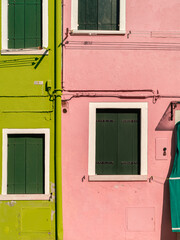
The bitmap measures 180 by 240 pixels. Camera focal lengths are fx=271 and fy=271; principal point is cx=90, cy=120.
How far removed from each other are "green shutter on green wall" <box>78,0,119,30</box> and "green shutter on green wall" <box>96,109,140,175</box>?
2.12 metres

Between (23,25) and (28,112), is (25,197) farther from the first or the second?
(23,25)

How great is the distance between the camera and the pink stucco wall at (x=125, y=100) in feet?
21.7

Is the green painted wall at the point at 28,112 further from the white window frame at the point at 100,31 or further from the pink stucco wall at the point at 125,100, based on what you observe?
the white window frame at the point at 100,31

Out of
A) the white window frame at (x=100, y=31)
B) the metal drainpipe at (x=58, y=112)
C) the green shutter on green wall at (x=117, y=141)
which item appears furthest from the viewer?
the green shutter on green wall at (x=117, y=141)

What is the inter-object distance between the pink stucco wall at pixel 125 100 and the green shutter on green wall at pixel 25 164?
628 millimetres

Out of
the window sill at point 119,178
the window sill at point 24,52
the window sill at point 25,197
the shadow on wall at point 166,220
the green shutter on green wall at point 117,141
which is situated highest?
the window sill at point 24,52

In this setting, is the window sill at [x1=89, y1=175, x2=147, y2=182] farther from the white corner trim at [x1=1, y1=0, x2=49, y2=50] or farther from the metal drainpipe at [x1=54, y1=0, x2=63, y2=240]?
the white corner trim at [x1=1, y1=0, x2=49, y2=50]

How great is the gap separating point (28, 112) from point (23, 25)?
217cm

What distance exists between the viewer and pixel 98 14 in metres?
6.77

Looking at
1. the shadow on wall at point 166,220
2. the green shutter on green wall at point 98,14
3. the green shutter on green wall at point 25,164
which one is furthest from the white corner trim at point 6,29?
the shadow on wall at point 166,220

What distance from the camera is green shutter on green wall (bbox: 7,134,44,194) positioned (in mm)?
6688

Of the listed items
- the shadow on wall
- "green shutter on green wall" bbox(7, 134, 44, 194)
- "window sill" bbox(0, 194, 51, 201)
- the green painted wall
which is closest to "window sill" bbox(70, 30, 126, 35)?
the green painted wall

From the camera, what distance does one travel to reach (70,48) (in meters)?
6.64

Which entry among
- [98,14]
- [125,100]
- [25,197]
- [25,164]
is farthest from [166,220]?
[98,14]
